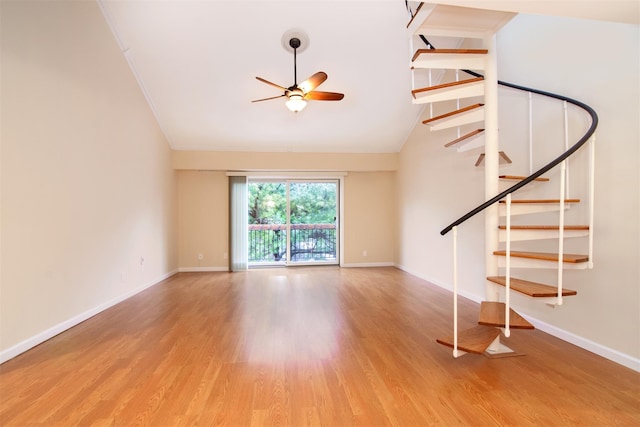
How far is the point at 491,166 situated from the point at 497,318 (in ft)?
4.01

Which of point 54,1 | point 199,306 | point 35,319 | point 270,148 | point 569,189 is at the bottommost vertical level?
point 199,306

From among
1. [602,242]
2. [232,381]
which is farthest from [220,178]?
[602,242]

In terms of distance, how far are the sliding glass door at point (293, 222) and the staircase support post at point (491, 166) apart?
4405 mm

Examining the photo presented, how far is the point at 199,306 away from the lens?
3.85 metres

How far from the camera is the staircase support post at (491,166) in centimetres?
249

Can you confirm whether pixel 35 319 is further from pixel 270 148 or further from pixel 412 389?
pixel 270 148

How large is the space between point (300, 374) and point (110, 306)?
115 inches

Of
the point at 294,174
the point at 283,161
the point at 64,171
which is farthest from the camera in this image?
the point at 294,174

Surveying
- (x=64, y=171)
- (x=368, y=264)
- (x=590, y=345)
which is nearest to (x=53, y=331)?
(x=64, y=171)

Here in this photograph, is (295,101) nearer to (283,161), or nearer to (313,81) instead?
(313,81)

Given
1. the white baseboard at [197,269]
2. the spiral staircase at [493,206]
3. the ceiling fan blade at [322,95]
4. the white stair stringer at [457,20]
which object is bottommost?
the white baseboard at [197,269]

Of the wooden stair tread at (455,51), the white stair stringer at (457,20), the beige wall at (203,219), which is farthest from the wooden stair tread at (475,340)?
the beige wall at (203,219)

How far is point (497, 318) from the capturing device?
2.23 m

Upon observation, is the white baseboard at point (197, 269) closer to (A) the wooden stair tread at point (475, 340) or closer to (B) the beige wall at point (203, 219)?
(B) the beige wall at point (203, 219)
